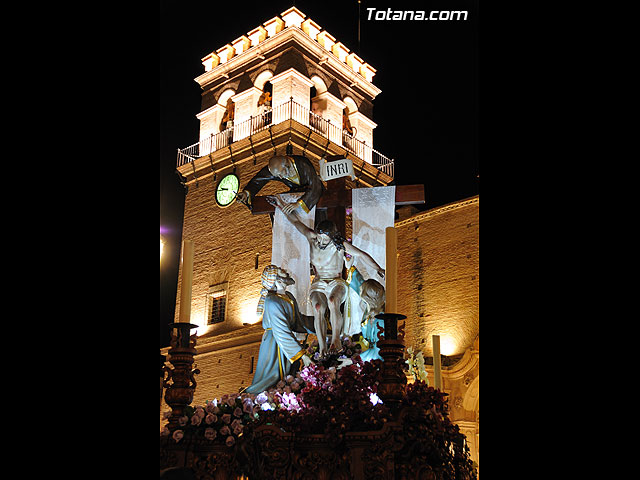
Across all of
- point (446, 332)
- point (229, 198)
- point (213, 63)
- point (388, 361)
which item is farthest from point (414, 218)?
point (388, 361)

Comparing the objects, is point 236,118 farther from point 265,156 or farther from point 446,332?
point 446,332

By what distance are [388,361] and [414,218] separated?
21.8m

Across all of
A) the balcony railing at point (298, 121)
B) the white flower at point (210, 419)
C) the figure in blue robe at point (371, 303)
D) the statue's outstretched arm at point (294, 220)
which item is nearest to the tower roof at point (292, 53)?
the balcony railing at point (298, 121)

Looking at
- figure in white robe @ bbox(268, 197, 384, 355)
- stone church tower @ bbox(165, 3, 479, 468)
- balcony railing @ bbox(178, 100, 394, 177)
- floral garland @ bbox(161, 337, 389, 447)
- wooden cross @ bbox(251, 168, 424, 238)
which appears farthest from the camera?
balcony railing @ bbox(178, 100, 394, 177)

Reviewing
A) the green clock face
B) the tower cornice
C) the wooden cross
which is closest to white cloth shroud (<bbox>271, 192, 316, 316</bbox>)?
the wooden cross

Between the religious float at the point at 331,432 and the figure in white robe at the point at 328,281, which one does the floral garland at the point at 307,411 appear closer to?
the religious float at the point at 331,432

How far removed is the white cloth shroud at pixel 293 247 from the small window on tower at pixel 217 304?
680 inches

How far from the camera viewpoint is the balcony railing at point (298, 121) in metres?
24.2

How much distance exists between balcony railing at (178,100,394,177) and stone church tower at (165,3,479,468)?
37 millimetres

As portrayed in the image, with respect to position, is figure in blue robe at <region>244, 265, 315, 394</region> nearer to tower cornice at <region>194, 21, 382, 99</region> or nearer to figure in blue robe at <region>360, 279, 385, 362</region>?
figure in blue robe at <region>360, 279, 385, 362</region>

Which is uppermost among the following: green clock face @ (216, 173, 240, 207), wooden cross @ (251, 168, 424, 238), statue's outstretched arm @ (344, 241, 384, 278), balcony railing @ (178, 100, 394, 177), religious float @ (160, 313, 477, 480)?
balcony railing @ (178, 100, 394, 177)

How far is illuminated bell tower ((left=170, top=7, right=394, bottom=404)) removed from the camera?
23938 millimetres

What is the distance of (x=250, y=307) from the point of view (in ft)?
78.5
